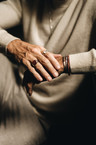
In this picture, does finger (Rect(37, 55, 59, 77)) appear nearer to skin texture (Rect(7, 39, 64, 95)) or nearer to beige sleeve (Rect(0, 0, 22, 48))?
skin texture (Rect(7, 39, 64, 95))

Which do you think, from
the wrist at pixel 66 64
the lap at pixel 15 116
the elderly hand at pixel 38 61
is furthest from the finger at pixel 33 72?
the lap at pixel 15 116

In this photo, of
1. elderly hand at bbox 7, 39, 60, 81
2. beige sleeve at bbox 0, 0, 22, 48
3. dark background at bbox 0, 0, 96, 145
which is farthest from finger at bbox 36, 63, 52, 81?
beige sleeve at bbox 0, 0, 22, 48

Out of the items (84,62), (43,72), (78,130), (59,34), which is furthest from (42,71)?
(78,130)

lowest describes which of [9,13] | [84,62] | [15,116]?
[15,116]

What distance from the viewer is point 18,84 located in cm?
97

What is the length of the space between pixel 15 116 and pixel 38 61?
37cm

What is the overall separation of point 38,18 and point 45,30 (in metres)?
0.08

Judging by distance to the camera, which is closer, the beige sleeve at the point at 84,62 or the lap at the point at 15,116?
the beige sleeve at the point at 84,62

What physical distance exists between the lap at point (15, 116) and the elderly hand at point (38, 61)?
0.93ft

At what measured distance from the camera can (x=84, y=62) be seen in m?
0.59

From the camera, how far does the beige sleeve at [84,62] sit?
57 centimetres

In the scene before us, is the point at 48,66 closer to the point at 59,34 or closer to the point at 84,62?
the point at 84,62

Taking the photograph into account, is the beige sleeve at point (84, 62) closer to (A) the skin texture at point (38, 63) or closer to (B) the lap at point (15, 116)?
(A) the skin texture at point (38, 63)

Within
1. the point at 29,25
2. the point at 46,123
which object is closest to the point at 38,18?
the point at 29,25
